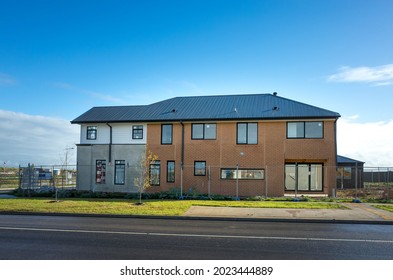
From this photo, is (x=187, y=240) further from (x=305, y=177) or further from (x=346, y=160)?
(x=346, y=160)

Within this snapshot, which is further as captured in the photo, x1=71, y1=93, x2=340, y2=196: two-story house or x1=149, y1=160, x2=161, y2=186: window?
x1=149, y1=160, x2=161, y2=186: window

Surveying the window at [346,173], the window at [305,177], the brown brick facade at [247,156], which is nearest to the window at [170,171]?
the brown brick facade at [247,156]

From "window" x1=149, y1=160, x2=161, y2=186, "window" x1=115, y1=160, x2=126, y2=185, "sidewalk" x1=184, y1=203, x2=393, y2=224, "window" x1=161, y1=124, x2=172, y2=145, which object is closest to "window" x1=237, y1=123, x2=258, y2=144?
"window" x1=161, y1=124, x2=172, y2=145

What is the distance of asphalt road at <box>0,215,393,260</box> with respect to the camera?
26.5ft

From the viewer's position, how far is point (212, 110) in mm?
27031

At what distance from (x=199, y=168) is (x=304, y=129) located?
783 cm

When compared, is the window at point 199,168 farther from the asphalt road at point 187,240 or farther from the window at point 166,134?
the asphalt road at point 187,240

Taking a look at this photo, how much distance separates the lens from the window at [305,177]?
26000 mm

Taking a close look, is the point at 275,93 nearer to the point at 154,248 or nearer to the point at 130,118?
the point at 130,118

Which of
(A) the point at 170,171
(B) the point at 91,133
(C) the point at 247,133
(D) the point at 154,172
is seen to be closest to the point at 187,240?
(C) the point at 247,133

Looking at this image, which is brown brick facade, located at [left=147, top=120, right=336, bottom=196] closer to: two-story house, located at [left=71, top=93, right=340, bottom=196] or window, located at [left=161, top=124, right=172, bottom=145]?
two-story house, located at [left=71, top=93, right=340, bottom=196]

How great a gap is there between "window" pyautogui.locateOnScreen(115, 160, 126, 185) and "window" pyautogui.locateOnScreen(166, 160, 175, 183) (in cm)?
355

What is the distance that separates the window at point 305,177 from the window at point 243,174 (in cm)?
249
